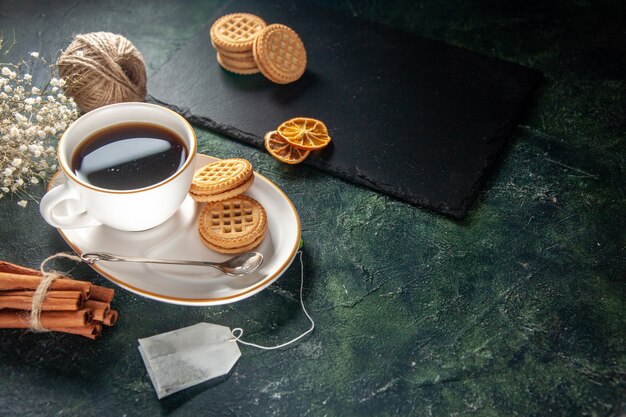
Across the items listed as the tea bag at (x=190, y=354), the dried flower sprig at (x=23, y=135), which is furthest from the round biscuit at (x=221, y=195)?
the dried flower sprig at (x=23, y=135)

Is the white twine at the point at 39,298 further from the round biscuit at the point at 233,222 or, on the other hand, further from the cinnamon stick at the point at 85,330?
the round biscuit at the point at 233,222

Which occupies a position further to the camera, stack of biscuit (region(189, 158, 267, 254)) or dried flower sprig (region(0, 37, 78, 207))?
dried flower sprig (region(0, 37, 78, 207))

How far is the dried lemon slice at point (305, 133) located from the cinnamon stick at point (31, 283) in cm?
58

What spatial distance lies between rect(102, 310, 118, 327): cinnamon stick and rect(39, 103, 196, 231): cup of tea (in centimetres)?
16

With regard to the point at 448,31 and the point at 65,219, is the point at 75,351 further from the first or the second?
the point at 448,31

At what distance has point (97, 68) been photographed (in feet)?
5.08

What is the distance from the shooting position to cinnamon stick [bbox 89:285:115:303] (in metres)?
1.27

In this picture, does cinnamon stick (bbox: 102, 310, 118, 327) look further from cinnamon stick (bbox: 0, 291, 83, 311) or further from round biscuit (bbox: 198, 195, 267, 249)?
round biscuit (bbox: 198, 195, 267, 249)

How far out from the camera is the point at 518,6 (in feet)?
6.85

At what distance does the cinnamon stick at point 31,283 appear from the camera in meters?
1.22

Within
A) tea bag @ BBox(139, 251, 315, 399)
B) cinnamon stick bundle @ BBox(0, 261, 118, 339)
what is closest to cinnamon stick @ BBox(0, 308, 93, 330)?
cinnamon stick bundle @ BBox(0, 261, 118, 339)

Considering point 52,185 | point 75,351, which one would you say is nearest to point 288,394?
point 75,351

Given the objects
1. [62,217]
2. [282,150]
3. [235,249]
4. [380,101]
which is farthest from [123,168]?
[380,101]

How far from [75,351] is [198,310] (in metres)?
0.23
